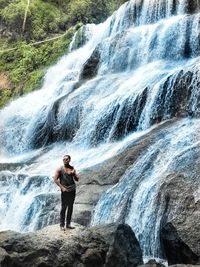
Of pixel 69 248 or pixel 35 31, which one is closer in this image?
pixel 69 248

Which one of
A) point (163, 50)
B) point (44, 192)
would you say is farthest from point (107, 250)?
point (163, 50)

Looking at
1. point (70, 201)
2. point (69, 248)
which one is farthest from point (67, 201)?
point (69, 248)

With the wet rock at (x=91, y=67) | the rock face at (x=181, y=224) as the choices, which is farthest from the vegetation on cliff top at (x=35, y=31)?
the rock face at (x=181, y=224)

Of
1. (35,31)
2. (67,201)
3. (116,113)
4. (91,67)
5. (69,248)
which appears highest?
(35,31)

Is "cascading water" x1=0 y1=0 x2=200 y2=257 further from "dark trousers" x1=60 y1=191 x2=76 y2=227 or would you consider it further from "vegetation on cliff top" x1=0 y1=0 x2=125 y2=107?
"dark trousers" x1=60 y1=191 x2=76 y2=227

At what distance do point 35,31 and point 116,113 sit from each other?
19188 mm

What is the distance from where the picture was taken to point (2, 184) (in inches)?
784

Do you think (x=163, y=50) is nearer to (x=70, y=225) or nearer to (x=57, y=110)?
(x=57, y=110)

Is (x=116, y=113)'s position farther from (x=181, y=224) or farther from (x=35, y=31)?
(x=35, y=31)

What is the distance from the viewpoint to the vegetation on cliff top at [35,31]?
36.0 m

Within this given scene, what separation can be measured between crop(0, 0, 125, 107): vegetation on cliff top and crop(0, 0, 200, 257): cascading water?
1736 millimetres

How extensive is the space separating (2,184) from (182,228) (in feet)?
30.4

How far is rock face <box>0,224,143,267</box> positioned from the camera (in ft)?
37.1

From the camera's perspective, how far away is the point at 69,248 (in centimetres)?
1141
